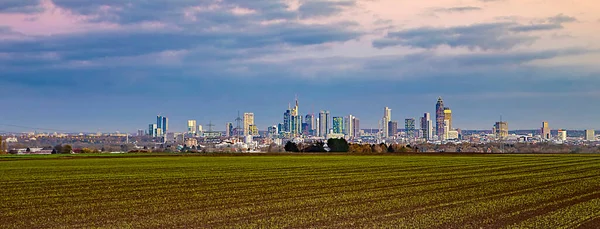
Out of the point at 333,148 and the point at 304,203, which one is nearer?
the point at 304,203

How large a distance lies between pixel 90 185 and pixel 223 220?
20486 millimetres

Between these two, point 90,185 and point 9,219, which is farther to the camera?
point 90,185

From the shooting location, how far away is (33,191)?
3875cm

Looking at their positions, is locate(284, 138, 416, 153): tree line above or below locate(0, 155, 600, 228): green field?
above

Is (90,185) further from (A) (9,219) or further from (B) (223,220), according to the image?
(B) (223,220)

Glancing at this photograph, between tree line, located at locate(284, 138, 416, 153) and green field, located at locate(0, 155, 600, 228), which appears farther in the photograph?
tree line, located at locate(284, 138, 416, 153)

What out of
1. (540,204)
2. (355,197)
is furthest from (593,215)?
(355,197)

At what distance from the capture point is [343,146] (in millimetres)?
152625

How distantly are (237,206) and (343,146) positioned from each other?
123 m

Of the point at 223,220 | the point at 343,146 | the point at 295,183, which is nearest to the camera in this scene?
the point at 223,220

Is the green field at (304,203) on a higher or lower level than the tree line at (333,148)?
lower

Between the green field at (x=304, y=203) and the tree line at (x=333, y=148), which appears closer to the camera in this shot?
the green field at (x=304, y=203)

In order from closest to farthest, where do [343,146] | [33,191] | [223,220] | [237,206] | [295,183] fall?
[223,220] < [237,206] < [33,191] < [295,183] < [343,146]

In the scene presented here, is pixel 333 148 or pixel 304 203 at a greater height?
pixel 333 148
